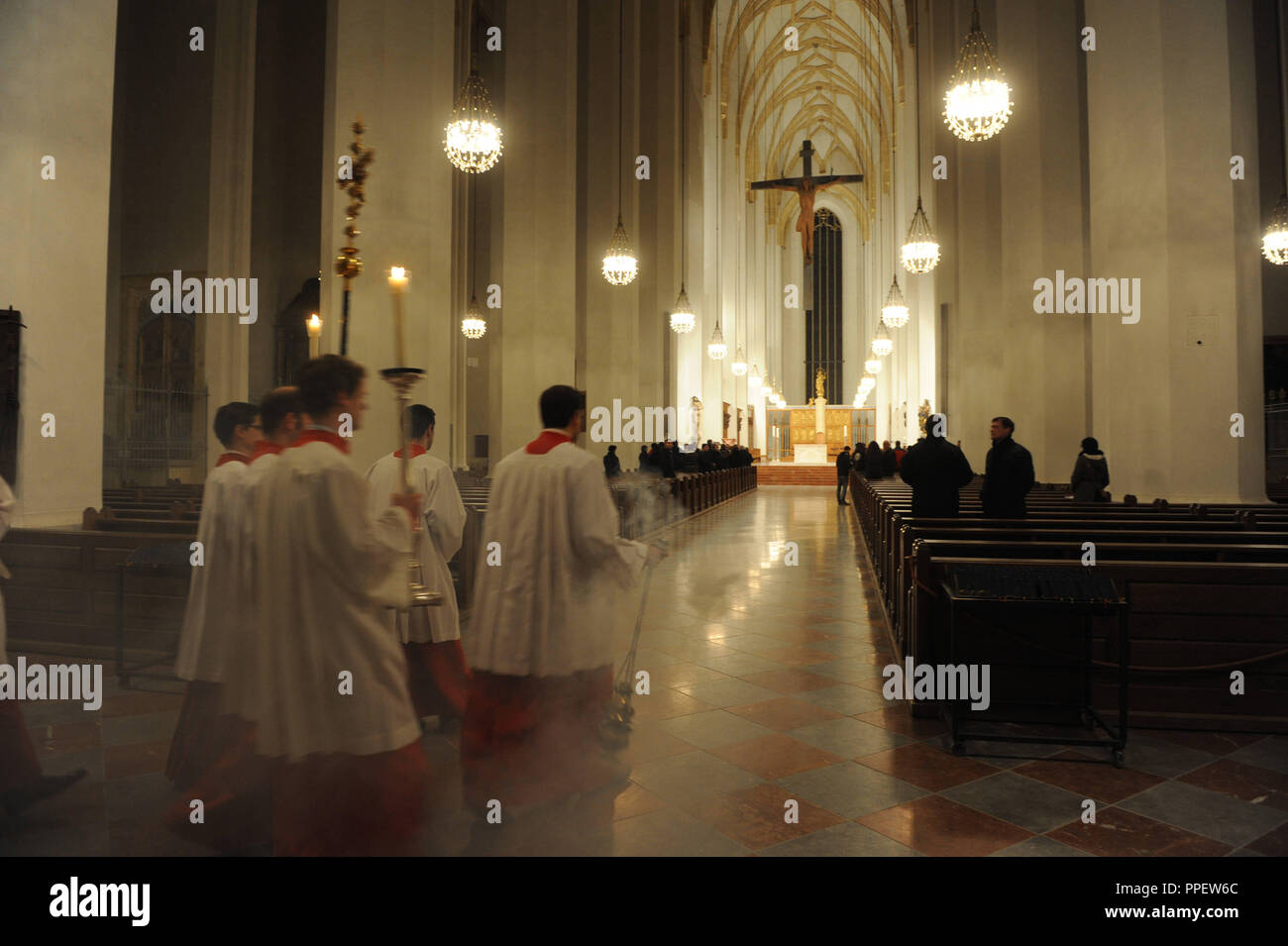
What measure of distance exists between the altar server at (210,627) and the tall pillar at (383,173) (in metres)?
3.72

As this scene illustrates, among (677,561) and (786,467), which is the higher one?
(786,467)

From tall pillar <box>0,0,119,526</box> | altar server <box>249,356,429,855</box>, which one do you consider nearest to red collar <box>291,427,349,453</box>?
altar server <box>249,356,429,855</box>

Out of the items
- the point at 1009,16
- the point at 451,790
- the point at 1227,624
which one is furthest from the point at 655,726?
the point at 1009,16

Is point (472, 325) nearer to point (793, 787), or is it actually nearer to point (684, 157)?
point (684, 157)

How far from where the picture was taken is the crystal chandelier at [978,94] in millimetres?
7180

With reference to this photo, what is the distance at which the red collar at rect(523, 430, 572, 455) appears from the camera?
9.40 feet

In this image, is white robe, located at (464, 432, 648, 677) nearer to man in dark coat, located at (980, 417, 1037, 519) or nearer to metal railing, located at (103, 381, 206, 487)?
man in dark coat, located at (980, 417, 1037, 519)

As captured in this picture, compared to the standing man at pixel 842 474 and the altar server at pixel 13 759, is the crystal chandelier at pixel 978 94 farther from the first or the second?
the standing man at pixel 842 474

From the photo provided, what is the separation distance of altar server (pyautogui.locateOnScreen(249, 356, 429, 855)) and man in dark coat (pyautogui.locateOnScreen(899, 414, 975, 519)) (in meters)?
4.80

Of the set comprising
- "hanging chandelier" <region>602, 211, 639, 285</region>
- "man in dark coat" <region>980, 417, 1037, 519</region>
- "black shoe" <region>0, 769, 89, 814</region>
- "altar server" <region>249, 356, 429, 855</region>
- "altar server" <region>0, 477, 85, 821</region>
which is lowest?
"black shoe" <region>0, 769, 89, 814</region>

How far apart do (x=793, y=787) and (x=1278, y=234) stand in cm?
1039

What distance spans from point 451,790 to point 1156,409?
6.99m
